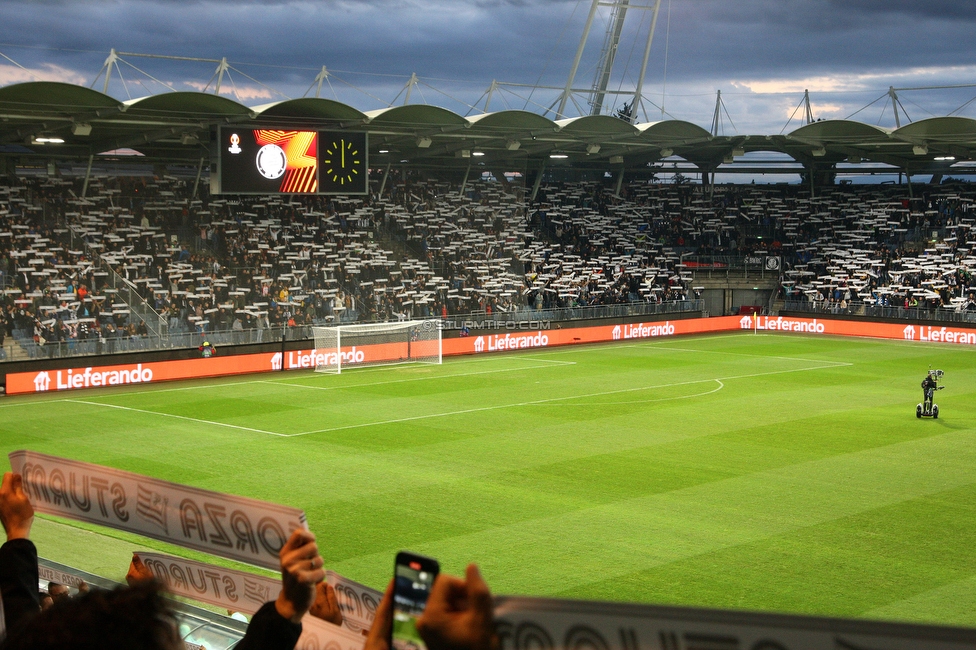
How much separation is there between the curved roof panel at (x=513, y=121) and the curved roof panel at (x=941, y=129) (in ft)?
58.3

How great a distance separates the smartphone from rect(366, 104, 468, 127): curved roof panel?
41383 millimetres

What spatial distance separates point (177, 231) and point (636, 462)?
31846 millimetres

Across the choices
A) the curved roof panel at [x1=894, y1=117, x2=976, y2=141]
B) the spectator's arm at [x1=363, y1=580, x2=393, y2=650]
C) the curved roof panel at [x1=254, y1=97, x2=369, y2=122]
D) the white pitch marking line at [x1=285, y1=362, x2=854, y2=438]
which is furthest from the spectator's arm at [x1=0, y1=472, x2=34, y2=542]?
the curved roof panel at [x1=894, y1=117, x2=976, y2=141]

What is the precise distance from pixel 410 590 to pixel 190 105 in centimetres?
3914

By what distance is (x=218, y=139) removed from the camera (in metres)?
40.1

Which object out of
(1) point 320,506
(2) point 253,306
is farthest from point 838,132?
(1) point 320,506

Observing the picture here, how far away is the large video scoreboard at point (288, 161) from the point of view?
40250 millimetres

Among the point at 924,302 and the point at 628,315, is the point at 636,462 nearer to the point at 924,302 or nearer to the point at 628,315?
the point at 628,315

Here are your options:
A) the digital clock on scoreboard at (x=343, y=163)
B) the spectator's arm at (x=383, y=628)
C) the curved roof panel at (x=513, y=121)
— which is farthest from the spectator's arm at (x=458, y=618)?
the curved roof panel at (x=513, y=121)

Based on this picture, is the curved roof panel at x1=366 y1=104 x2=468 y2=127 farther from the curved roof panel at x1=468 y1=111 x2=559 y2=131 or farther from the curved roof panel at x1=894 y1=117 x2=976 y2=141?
the curved roof panel at x1=894 y1=117 x2=976 y2=141

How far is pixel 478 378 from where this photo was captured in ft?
125

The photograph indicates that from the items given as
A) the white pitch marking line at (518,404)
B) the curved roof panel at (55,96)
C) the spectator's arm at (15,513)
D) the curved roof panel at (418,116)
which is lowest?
the white pitch marking line at (518,404)

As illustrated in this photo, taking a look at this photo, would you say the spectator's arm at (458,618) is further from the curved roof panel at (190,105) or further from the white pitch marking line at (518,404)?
the curved roof panel at (190,105)

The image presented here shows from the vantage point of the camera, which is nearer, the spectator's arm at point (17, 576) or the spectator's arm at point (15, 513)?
the spectator's arm at point (17, 576)
